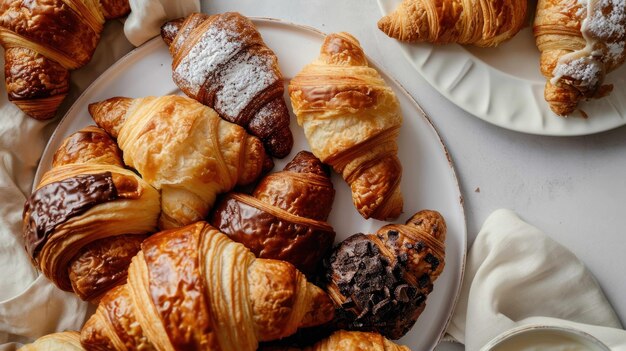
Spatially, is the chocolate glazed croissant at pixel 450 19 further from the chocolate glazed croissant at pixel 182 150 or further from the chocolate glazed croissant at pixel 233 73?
the chocolate glazed croissant at pixel 182 150

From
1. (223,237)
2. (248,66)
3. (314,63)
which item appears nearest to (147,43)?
(248,66)

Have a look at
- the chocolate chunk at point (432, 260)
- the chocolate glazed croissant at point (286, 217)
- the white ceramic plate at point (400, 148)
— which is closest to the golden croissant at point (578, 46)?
the white ceramic plate at point (400, 148)

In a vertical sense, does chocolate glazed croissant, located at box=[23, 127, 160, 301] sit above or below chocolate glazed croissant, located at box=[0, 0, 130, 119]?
below

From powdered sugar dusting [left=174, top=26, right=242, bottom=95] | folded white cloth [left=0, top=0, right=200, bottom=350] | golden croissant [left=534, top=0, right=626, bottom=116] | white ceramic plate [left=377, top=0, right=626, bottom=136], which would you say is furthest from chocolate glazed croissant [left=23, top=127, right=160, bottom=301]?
golden croissant [left=534, top=0, right=626, bottom=116]

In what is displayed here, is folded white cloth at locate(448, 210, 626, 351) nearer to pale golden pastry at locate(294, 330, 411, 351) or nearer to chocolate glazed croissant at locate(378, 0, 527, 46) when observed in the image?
pale golden pastry at locate(294, 330, 411, 351)

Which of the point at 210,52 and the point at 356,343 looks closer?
the point at 356,343

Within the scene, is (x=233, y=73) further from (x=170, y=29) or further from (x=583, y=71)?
(x=583, y=71)

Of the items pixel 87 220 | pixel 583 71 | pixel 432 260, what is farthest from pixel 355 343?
pixel 583 71
